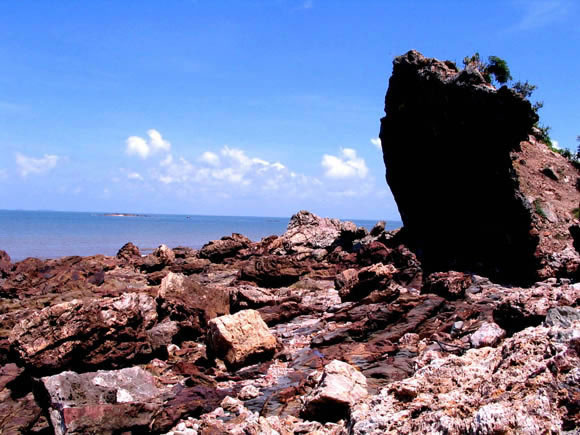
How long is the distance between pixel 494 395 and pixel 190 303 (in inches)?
356

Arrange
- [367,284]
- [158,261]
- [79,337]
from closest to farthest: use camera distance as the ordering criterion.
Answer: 1. [79,337]
2. [367,284]
3. [158,261]

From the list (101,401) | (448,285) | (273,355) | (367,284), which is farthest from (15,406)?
(448,285)

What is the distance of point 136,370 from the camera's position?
7.66m

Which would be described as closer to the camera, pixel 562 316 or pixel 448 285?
pixel 562 316

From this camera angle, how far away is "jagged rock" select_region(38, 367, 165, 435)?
5957mm

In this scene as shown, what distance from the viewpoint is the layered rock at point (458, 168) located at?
18312 mm

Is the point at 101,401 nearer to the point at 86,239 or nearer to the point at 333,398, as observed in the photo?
the point at 333,398

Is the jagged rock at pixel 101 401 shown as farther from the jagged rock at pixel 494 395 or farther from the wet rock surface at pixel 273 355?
the jagged rock at pixel 494 395

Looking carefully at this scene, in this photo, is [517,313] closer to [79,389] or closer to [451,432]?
[451,432]

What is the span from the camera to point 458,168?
21.4m

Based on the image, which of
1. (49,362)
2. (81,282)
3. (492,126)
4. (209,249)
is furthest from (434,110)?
(49,362)

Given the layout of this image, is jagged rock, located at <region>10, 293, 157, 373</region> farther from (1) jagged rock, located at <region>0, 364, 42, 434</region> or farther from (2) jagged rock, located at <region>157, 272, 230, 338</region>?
(2) jagged rock, located at <region>157, 272, 230, 338</region>

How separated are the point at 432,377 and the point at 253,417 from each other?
8.89 ft

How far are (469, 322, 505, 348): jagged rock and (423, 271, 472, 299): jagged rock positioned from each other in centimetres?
431
